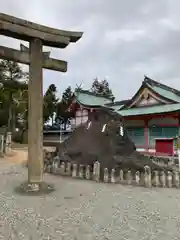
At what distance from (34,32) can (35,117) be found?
2.16 meters

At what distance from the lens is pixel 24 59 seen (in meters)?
6.93

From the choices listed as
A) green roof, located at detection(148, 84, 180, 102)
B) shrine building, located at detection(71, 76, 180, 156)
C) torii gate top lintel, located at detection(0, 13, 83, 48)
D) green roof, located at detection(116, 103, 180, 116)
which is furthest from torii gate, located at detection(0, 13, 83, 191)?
green roof, located at detection(148, 84, 180, 102)

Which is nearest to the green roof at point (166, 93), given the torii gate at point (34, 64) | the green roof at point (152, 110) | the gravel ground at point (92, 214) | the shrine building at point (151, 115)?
the shrine building at point (151, 115)

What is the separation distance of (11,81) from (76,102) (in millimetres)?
8722

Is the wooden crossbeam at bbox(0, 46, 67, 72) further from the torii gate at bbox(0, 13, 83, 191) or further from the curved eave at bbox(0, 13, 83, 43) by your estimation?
the curved eave at bbox(0, 13, 83, 43)

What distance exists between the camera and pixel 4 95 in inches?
1282

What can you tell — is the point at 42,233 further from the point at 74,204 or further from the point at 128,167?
the point at 128,167

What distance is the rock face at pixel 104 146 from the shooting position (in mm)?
9805

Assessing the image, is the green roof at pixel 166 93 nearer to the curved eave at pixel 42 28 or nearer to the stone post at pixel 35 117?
the curved eave at pixel 42 28

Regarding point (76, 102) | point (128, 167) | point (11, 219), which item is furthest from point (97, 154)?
point (76, 102)

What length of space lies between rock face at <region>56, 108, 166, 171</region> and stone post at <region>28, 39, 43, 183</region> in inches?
131

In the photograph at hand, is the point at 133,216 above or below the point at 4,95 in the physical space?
below

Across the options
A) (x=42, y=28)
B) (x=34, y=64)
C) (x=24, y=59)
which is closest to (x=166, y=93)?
(x=42, y=28)

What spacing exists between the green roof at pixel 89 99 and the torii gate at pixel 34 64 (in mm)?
21281
